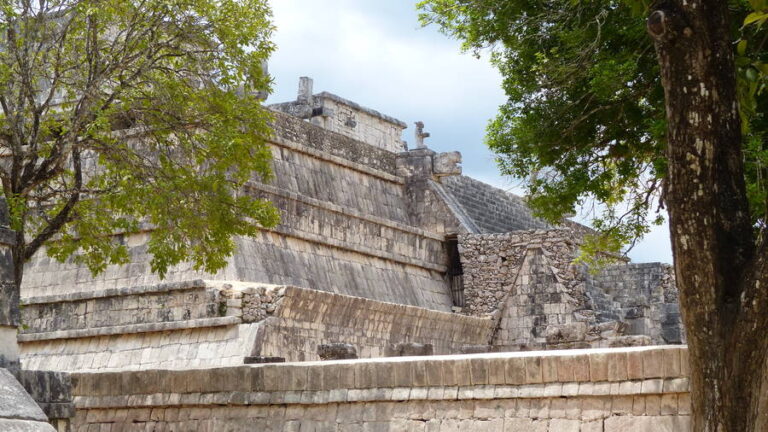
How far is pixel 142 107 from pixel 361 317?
7156 millimetres

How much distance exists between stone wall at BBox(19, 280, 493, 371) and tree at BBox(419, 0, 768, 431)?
Answer: 4.47m

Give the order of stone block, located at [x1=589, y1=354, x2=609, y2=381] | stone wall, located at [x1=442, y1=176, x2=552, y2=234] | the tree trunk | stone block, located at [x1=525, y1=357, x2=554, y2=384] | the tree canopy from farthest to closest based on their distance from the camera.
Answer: stone wall, located at [x1=442, y1=176, x2=552, y2=234]
the tree canopy
stone block, located at [x1=525, y1=357, x2=554, y2=384]
stone block, located at [x1=589, y1=354, x2=609, y2=381]
the tree trunk

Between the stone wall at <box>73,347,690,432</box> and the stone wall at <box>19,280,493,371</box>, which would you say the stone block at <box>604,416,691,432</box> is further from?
the stone wall at <box>19,280,493,371</box>

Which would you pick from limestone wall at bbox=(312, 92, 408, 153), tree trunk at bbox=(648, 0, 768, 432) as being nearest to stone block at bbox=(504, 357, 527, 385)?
tree trunk at bbox=(648, 0, 768, 432)

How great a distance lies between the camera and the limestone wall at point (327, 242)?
70.3ft

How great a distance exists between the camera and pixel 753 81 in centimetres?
836

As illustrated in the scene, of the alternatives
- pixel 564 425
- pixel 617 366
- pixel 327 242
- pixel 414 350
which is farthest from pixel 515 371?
pixel 327 242

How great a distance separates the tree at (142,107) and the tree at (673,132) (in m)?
2.77

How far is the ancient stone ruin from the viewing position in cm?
1029

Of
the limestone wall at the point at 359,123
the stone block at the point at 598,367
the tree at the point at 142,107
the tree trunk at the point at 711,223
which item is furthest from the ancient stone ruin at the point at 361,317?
the limestone wall at the point at 359,123

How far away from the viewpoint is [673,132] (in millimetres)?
9008

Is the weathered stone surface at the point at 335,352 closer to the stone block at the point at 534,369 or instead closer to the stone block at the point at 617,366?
the stone block at the point at 534,369

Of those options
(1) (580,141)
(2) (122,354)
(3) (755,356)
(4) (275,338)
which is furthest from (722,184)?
(2) (122,354)

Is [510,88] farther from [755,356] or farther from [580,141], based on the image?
[755,356]
